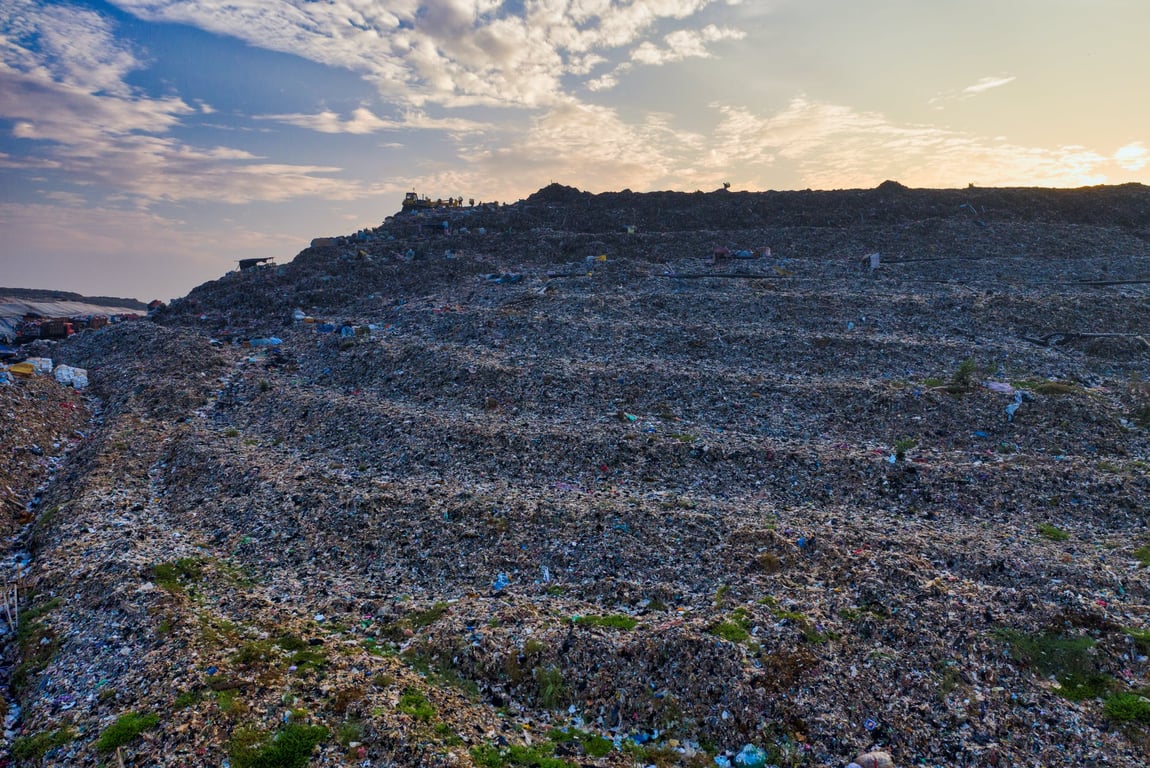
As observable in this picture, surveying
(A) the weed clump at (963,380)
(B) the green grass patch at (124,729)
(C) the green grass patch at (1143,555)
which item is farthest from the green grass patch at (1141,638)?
(B) the green grass patch at (124,729)

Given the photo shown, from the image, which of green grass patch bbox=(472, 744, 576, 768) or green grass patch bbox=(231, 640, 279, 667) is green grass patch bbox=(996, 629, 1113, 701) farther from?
green grass patch bbox=(231, 640, 279, 667)

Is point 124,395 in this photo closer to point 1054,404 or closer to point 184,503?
point 184,503

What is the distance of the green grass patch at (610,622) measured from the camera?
7243mm

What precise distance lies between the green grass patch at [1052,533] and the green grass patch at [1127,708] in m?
3.36

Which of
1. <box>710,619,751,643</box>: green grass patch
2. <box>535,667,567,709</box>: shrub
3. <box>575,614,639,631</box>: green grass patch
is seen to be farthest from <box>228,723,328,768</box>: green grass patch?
<box>710,619,751,643</box>: green grass patch

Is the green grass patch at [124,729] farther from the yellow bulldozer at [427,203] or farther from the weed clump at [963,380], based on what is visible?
the yellow bulldozer at [427,203]

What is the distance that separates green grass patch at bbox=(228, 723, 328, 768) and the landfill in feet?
0.11

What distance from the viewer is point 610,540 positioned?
911cm

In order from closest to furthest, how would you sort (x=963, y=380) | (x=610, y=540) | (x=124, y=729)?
(x=124, y=729), (x=610, y=540), (x=963, y=380)

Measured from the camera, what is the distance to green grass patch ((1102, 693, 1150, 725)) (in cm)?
584

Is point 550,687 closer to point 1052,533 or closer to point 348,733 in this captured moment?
point 348,733

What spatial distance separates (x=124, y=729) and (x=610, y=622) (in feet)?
16.2

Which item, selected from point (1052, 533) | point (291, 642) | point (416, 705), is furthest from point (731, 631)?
point (1052, 533)

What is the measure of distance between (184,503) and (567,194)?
35.5 meters
